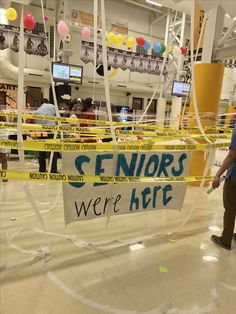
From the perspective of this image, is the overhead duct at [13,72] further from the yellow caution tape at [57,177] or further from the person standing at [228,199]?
the person standing at [228,199]

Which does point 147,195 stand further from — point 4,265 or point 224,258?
point 4,265

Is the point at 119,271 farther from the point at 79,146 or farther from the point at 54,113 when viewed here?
the point at 54,113

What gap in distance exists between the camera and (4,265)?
2004mm

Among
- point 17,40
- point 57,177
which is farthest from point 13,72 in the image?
point 57,177

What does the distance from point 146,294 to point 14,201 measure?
2.20 meters

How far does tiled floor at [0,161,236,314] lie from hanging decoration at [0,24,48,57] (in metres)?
5.81

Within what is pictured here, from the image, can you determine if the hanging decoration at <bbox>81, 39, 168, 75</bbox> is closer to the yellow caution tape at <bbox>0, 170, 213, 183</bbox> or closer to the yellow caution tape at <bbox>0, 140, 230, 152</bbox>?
the yellow caution tape at <bbox>0, 140, 230, 152</bbox>

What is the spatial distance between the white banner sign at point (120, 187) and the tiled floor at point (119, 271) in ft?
1.25

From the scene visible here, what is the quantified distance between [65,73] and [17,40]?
1.79m

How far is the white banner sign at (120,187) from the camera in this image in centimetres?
199

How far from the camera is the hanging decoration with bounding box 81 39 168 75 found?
8.66 meters

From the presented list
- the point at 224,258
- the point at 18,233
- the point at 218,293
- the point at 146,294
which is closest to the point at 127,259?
the point at 146,294

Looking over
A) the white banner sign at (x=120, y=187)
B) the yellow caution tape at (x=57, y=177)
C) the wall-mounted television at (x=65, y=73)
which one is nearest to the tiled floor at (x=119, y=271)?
the white banner sign at (x=120, y=187)

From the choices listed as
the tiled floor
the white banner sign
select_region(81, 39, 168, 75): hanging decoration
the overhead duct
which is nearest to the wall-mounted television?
select_region(81, 39, 168, 75): hanging decoration
